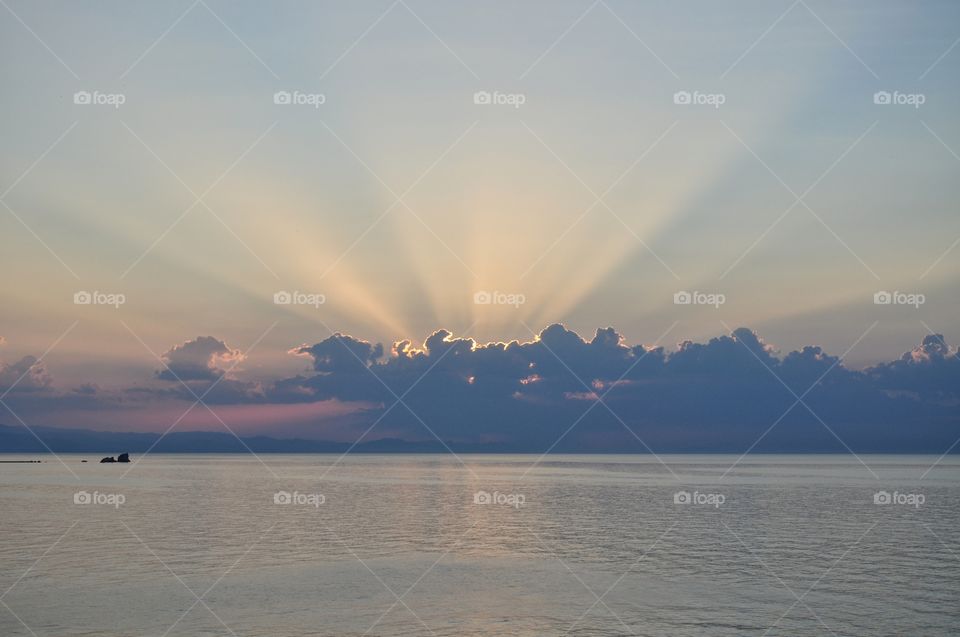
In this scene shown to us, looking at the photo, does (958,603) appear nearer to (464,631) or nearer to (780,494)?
(464,631)

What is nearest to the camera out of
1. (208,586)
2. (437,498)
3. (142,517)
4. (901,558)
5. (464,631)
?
(464,631)

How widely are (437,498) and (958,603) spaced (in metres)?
93.2

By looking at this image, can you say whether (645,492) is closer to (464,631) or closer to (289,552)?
(289,552)

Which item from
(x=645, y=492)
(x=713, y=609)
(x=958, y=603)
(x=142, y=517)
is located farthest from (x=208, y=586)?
(x=645, y=492)

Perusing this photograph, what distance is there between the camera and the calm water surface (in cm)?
4428

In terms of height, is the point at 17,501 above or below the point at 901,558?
above

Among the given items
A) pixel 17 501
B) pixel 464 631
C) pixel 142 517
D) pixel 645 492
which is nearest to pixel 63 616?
pixel 464 631

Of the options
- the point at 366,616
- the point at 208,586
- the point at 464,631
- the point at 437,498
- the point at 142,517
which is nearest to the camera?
the point at 464,631

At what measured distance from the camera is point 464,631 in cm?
4231

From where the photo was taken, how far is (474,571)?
5956 centimetres

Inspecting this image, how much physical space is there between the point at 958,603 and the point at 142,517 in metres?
78.3

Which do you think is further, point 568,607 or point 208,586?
point 208,586

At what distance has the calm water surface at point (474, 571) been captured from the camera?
44.3 metres

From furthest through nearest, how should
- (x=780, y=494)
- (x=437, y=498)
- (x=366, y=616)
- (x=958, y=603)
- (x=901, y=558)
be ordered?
(x=780, y=494) < (x=437, y=498) < (x=901, y=558) < (x=958, y=603) < (x=366, y=616)
